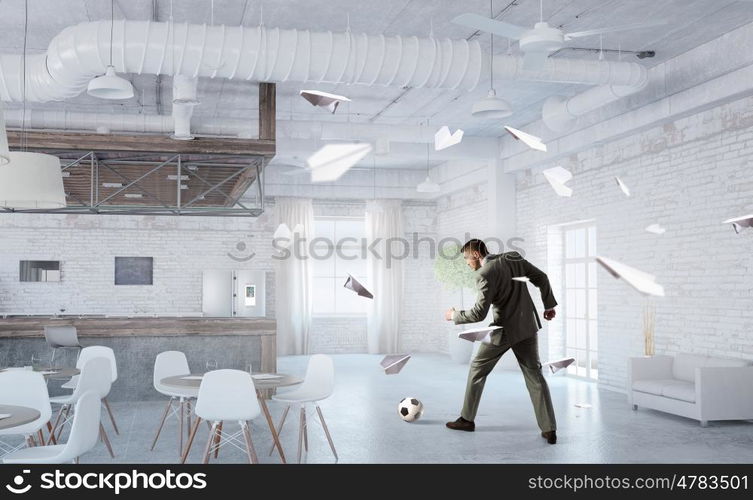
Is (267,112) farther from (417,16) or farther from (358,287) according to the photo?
(358,287)

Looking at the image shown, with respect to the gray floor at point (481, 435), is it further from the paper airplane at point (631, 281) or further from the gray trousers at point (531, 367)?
the paper airplane at point (631, 281)

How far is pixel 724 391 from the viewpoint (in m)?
7.37

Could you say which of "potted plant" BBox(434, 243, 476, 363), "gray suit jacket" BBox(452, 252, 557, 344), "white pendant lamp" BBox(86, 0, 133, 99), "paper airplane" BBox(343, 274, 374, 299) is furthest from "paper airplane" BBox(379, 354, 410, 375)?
"white pendant lamp" BBox(86, 0, 133, 99)

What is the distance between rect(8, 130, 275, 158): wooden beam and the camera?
8461 millimetres

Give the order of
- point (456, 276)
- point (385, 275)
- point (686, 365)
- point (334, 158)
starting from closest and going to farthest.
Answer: point (686, 365)
point (456, 276)
point (334, 158)
point (385, 275)

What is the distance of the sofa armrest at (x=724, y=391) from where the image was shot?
7305mm

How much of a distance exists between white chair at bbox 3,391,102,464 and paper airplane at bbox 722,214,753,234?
5893mm

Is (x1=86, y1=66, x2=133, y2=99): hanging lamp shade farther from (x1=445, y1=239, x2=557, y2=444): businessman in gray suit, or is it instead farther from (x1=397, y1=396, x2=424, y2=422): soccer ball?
(x1=397, y1=396, x2=424, y2=422): soccer ball

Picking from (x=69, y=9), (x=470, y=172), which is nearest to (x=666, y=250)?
(x=470, y=172)

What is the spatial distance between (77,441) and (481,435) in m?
3.75

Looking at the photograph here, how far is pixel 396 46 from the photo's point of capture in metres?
6.55

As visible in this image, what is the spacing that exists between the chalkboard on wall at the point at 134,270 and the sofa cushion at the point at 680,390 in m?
9.92

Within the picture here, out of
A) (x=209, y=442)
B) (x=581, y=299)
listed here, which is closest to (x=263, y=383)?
(x=209, y=442)
